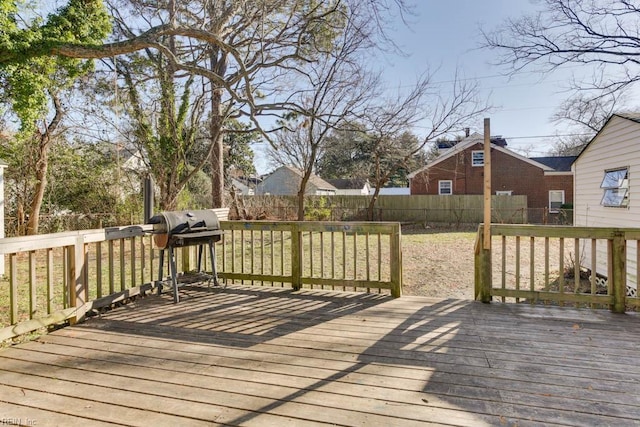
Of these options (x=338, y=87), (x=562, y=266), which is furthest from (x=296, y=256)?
(x=338, y=87)

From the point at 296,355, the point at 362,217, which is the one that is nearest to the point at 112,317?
the point at 296,355

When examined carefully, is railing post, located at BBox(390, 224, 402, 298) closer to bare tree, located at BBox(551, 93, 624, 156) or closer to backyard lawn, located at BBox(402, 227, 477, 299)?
backyard lawn, located at BBox(402, 227, 477, 299)

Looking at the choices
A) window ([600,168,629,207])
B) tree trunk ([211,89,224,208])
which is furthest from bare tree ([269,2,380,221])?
window ([600,168,629,207])

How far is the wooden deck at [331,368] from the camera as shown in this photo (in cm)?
200

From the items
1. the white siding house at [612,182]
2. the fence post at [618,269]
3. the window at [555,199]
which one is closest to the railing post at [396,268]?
the fence post at [618,269]

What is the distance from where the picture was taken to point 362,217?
2036 centimetres

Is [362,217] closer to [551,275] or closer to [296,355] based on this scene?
[551,275]

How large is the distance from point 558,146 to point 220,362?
37.3m

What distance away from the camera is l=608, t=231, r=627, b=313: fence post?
3770mm

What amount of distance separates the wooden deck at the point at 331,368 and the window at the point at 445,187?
1974 cm

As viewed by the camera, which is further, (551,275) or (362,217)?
(362,217)

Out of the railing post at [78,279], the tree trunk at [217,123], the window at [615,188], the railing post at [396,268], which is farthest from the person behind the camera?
the tree trunk at [217,123]

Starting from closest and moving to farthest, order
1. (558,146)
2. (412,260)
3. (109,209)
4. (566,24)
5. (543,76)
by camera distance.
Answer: (566,24) < (543,76) < (412,260) < (109,209) < (558,146)

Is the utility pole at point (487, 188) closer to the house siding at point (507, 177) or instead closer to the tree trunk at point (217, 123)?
the tree trunk at point (217, 123)
